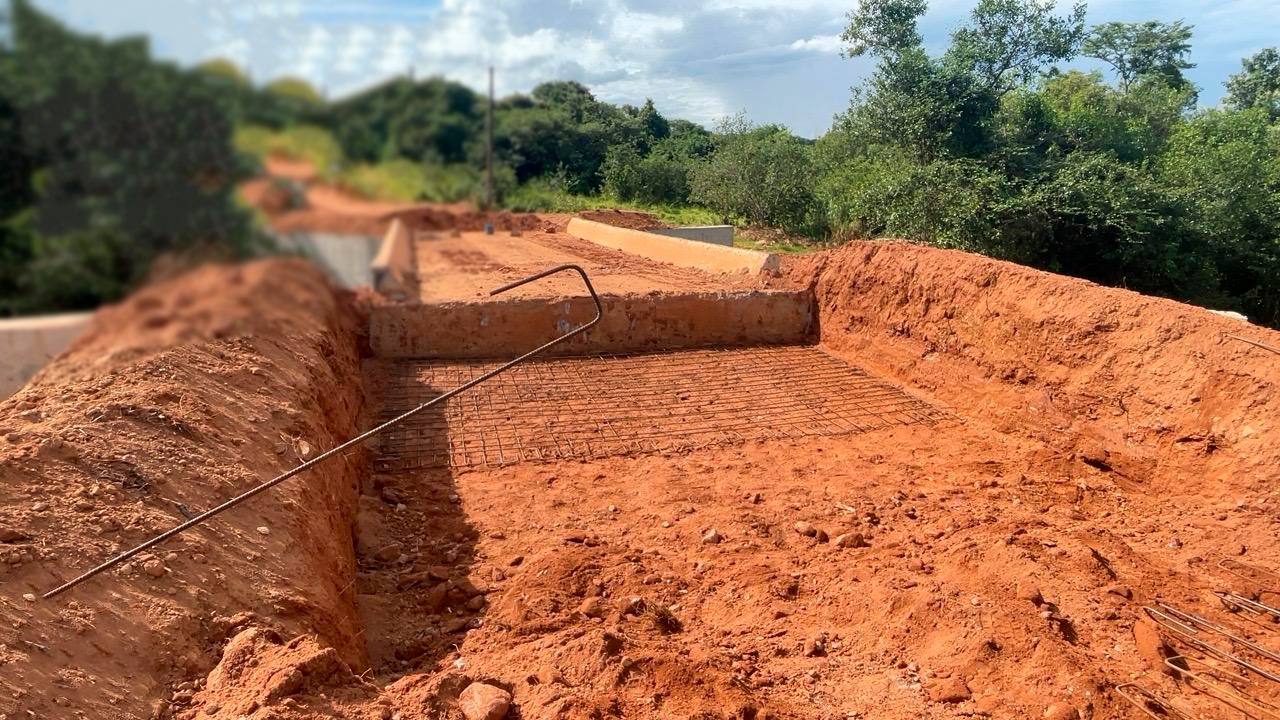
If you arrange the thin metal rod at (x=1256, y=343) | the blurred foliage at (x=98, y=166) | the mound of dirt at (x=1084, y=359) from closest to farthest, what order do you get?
the blurred foliage at (x=98, y=166), the thin metal rod at (x=1256, y=343), the mound of dirt at (x=1084, y=359)

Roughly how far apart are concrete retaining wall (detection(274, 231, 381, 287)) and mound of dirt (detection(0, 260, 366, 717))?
60mm

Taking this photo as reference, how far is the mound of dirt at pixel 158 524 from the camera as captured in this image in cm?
220

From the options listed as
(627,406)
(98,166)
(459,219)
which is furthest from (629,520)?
(98,166)

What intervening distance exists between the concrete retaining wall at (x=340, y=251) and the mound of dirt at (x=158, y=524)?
6 cm

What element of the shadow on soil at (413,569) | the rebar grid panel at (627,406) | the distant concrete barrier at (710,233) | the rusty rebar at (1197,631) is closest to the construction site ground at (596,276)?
the rebar grid panel at (627,406)

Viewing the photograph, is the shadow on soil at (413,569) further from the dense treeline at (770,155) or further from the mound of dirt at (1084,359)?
the mound of dirt at (1084,359)

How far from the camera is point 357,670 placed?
2.87 metres

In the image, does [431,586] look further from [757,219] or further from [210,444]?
[757,219]

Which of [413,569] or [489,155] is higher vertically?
[489,155]

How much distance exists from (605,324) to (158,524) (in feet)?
19.2

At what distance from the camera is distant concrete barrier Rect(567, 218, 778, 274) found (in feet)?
34.2

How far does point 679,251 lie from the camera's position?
1241 cm

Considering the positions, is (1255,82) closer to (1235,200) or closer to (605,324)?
(1235,200)

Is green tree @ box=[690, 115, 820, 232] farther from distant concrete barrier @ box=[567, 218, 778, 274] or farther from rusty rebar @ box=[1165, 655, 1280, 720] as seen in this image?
rusty rebar @ box=[1165, 655, 1280, 720]
